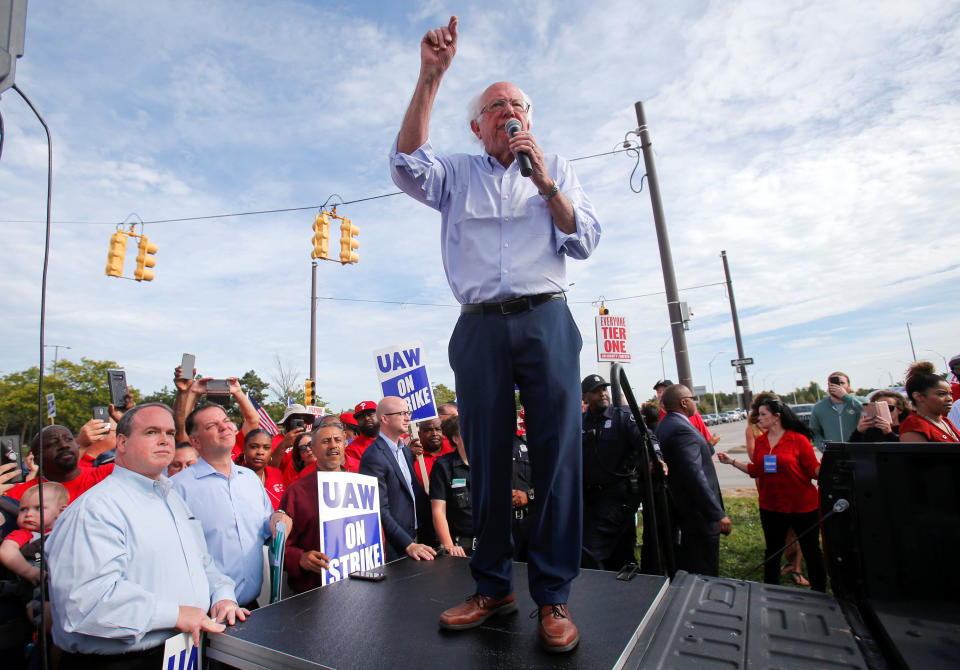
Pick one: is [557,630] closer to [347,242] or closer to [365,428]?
[365,428]

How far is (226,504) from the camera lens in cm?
315

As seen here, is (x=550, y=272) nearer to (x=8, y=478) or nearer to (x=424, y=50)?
(x=424, y=50)

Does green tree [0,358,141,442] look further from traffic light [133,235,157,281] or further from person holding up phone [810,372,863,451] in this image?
person holding up phone [810,372,863,451]

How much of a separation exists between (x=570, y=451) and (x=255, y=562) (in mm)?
2165

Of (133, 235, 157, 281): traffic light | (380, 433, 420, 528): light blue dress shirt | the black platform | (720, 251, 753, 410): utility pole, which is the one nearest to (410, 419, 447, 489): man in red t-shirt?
(380, 433, 420, 528): light blue dress shirt

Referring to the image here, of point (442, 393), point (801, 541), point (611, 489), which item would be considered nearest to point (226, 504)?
point (611, 489)

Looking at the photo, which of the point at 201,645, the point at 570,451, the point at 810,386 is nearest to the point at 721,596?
the point at 570,451

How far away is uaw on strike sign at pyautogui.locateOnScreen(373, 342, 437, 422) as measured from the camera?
7016mm

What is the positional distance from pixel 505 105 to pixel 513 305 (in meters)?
0.81

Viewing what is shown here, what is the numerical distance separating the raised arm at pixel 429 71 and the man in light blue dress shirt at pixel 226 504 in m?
2.28

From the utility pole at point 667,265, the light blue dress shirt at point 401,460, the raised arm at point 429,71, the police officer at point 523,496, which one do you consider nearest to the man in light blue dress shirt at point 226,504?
the light blue dress shirt at point 401,460

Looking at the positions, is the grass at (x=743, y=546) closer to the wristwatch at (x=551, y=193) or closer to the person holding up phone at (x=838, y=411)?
the person holding up phone at (x=838, y=411)

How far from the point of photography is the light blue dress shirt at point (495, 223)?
6.88 ft

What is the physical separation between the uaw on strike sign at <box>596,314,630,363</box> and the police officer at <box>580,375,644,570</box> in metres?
4.02
